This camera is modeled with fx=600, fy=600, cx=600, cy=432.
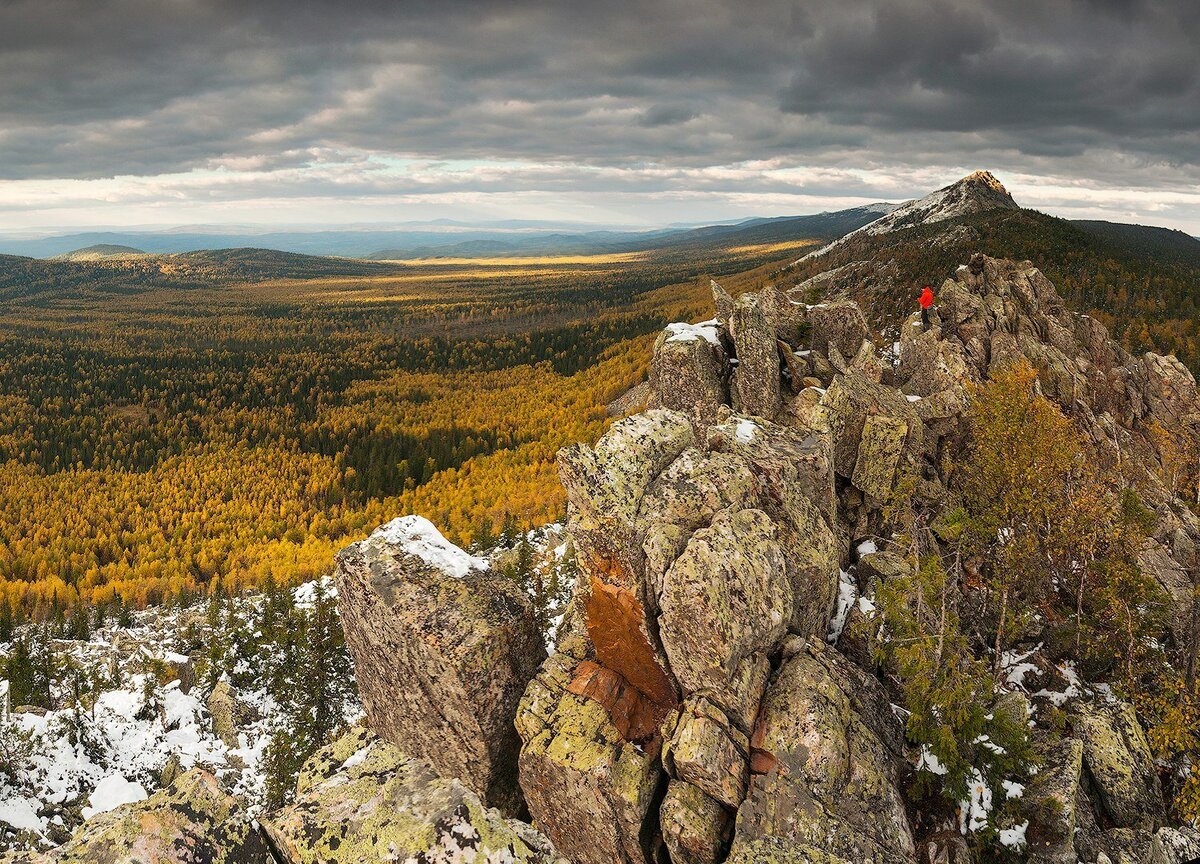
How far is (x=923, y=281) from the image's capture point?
137 m

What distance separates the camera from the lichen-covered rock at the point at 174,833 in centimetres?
841

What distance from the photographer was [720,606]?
23344 mm

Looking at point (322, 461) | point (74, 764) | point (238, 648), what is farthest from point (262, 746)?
point (322, 461)

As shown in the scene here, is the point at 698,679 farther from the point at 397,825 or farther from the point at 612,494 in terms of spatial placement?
the point at 397,825

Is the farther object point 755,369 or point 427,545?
point 755,369

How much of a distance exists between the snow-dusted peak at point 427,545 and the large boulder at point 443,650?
2.9 inches

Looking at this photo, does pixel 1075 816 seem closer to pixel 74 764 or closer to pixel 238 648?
pixel 74 764

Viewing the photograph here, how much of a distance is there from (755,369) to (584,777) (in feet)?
101

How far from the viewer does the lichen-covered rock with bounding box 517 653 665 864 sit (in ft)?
78.7

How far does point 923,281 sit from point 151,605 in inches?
6777

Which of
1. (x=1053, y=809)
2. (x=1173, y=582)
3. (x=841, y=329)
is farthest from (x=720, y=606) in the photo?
(x=841, y=329)

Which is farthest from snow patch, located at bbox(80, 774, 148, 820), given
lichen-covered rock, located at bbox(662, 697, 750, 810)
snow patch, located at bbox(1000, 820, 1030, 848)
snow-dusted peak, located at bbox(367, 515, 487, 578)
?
snow patch, located at bbox(1000, 820, 1030, 848)

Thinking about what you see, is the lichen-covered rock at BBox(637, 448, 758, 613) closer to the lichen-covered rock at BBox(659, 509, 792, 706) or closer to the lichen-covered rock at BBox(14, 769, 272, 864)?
the lichen-covered rock at BBox(659, 509, 792, 706)

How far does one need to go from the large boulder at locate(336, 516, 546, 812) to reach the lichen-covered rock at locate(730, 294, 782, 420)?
24126 mm
